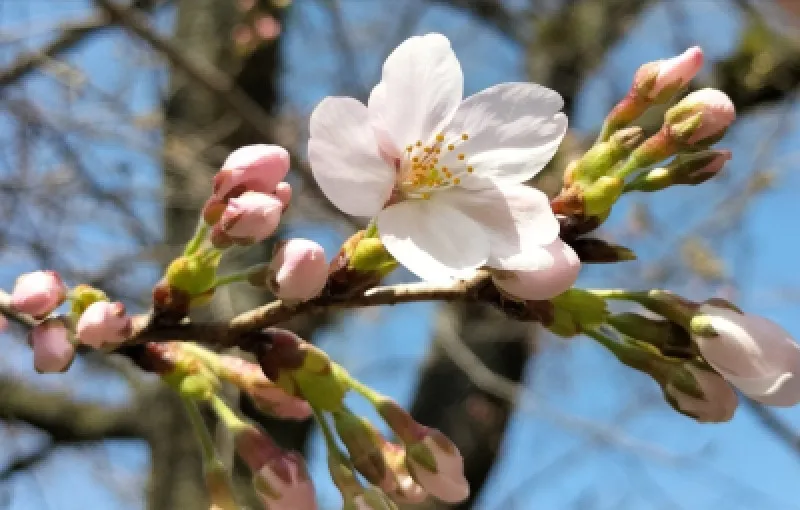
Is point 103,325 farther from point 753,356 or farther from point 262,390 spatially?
point 753,356

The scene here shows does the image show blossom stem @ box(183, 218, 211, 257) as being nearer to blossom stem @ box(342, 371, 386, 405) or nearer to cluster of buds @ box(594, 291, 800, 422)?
blossom stem @ box(342, 371, 386, 405)

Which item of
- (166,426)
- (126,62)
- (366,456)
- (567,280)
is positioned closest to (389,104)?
(567,280)

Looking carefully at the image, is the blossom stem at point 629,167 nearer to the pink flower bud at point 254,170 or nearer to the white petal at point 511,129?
the white petal at point 511,129

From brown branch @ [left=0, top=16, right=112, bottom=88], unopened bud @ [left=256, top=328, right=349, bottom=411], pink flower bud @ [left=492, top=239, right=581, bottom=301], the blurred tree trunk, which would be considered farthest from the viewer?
the blurred tree trunk

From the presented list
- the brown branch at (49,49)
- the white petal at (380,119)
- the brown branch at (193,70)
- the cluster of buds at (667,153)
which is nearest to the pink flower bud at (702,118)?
the cluster of buds at (667,153)

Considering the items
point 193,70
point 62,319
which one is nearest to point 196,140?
point 193,70

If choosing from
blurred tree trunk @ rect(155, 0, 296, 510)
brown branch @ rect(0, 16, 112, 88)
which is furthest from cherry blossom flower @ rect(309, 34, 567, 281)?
blurred tree trunk @ rect(155, 0, 296, 510)
